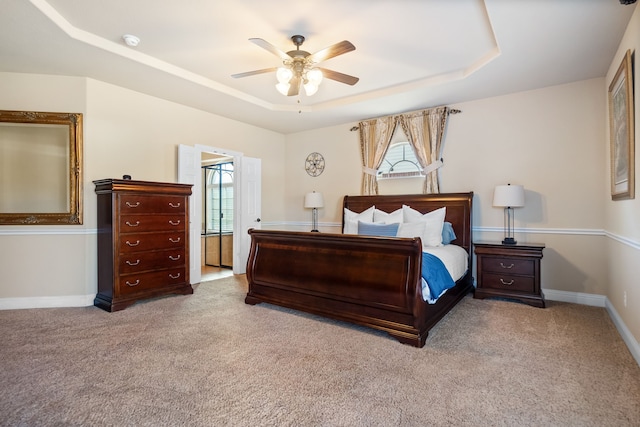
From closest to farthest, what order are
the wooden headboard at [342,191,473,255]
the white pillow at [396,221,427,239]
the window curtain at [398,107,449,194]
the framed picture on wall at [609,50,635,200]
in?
the framed picture on wall at [609,50,635,200] → the white pillow at [396,221,427,239] → the wooden headboard at [342,191,473,255] → the window curtain at [398,107,449,194]

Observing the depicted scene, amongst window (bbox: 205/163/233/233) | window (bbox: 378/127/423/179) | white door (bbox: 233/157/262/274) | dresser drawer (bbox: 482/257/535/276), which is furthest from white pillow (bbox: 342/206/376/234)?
window (bbox: 205/163/233/233)

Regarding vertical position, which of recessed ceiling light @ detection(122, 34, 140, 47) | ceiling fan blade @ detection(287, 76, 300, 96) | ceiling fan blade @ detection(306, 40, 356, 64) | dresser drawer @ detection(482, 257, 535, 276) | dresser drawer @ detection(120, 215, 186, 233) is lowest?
dresser drawer @ detection(482, 257, 535, 276)

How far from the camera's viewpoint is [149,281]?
3.90 m

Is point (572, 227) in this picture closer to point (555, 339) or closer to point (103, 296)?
point (555, 339)

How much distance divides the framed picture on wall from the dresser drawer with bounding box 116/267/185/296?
467 centimetres

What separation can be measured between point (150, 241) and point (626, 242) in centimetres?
476

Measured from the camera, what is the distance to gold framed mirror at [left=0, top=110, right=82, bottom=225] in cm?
376

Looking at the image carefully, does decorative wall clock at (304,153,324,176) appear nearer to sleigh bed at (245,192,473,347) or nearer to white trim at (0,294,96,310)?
sleigh bed at (245,192,473,347)

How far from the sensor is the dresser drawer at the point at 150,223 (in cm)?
370

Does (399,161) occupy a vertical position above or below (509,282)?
above

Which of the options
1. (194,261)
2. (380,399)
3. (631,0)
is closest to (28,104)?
(194,261)

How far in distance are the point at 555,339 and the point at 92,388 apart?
3.50 metres

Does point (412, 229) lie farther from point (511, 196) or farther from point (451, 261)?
point (511, 196)

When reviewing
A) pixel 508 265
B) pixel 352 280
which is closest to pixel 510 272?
pixel 508 265
